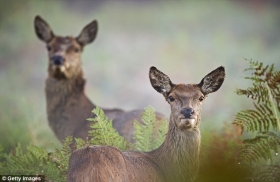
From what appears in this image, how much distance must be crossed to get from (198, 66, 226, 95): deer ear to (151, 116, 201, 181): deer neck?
0.44m

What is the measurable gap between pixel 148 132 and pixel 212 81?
0.91 meters

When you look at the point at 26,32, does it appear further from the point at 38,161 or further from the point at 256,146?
the point at 256,146

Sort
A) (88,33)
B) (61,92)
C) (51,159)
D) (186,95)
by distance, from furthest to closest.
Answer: (88,33) → (61,92) → (51,159) → (186,95)

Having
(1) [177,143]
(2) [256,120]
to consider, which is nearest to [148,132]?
(1) [177,143]

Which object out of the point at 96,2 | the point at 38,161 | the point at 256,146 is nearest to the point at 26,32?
the point at 96,2

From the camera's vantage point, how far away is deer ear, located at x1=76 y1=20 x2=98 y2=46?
12547 millimetres

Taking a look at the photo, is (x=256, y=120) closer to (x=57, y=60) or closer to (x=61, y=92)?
(x=57, y=60)

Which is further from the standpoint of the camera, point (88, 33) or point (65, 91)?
point (88, 33)

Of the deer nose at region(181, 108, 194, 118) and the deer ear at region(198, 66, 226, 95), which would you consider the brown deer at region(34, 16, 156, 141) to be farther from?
the deer nose at region(181, 108, 194, 118)

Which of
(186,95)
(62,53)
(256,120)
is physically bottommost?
(256,120)

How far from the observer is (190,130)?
7.48 m

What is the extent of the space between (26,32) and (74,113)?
665cm

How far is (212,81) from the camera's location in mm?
7688

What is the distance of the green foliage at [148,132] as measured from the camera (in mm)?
7980
